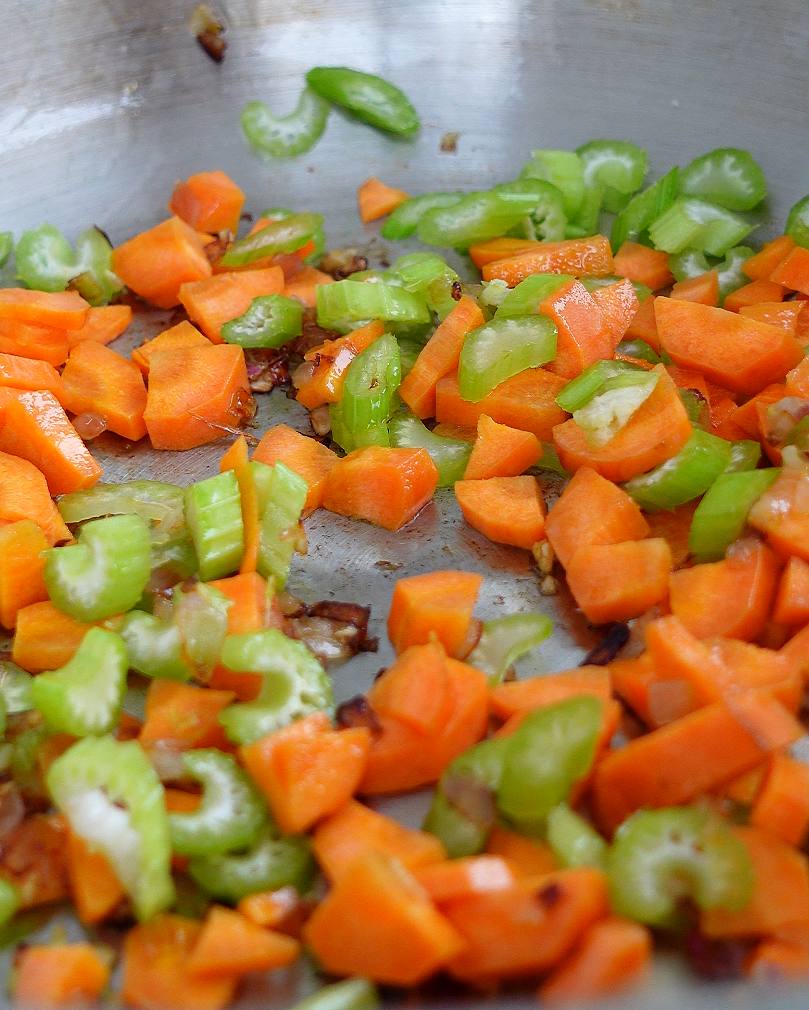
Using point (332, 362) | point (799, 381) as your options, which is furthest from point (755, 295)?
point (332, 362)

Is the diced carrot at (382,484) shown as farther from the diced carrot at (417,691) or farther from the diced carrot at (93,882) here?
the diced carrot at (93,882)

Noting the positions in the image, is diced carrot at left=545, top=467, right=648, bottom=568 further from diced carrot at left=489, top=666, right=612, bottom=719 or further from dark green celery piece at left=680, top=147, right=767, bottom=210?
dark green celery piece at left=680, top=147, right=767, bottom=210

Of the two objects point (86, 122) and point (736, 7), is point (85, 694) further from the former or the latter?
point (736, 7)

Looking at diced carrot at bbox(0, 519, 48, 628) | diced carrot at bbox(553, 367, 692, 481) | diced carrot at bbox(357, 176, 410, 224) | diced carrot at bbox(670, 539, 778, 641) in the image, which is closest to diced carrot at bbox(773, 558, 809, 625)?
diced carrot at bbox(670, 539, 778, 641)

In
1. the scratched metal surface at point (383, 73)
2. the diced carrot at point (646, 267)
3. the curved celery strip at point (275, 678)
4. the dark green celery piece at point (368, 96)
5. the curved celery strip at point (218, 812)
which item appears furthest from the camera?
the dark green celery piece at point (368, 96)

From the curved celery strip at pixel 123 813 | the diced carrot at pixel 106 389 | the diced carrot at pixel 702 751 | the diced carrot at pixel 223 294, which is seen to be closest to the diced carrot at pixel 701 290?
the diced carrot at pixel 223 294

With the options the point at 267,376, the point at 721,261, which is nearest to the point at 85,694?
the point at 267,376
